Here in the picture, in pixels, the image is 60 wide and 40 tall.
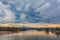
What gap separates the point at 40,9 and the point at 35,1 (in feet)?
1.02

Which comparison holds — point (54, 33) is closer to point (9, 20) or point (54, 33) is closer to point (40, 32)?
point (40, 32)

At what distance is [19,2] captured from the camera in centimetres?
738

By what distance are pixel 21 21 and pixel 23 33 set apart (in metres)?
0.45

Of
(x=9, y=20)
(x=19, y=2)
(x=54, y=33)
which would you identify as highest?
(x=19, y=2)

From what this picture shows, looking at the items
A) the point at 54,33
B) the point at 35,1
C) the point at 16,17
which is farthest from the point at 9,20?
the point at 54,33

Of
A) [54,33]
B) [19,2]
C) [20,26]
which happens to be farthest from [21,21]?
[54,33]

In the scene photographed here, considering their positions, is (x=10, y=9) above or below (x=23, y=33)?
above

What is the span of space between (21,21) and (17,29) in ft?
0.99

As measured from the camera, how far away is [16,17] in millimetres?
7344

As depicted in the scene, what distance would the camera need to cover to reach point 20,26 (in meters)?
7.36

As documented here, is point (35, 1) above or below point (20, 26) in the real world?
above

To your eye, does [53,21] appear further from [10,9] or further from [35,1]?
[10,9]

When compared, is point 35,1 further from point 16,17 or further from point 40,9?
point 16,17

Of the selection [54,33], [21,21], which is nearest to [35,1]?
[21,21]
